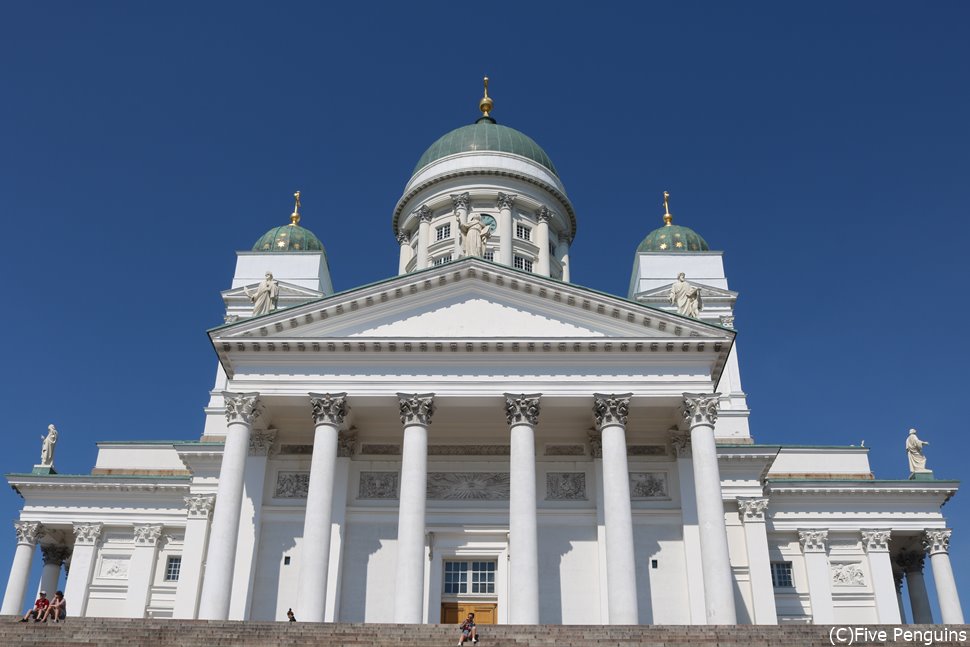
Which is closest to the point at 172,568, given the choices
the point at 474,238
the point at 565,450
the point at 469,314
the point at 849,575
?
the point at 565,450

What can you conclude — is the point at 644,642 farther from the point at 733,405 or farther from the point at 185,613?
the point at 733,405

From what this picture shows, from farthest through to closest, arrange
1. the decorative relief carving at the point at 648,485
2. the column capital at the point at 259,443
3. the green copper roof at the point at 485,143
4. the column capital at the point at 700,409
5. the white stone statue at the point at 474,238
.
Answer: the green copper roof at the point at 485,143
the white stone statue at the point at 474,238
the column capital at the point at 259,443
the decorative relief carving at the point at 648,485
the column capital at the point at 700,409

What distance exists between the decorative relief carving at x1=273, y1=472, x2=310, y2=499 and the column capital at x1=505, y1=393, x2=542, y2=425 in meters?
6.76

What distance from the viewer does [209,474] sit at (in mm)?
32844

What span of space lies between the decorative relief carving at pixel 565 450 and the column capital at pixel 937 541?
15.8 m

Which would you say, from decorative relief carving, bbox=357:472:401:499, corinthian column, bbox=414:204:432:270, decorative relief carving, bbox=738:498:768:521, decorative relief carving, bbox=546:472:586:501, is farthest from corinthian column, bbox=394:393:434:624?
corinthian column, bbox=414:204:432:270

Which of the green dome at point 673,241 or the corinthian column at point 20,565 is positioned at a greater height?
the green dome at point 673,241

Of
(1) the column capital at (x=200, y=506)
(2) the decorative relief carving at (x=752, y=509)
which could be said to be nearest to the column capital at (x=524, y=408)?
(2) the decorative relief carving at (x=752, y=509)

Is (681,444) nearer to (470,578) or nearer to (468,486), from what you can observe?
(468,486)

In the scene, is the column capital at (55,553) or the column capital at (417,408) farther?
the column capital at (55,553)

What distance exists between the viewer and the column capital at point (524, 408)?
25.8 m

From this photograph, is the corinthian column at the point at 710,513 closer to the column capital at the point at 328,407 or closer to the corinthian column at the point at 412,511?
the corinthian column at the point at 412,511

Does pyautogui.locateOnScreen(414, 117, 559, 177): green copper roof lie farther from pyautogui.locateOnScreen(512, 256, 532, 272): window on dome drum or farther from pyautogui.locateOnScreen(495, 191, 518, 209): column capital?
pyautogui.locateOnScreen(512, 256, 532, 272): window on dome drum

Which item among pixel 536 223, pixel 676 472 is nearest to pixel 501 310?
pixel 676 472
